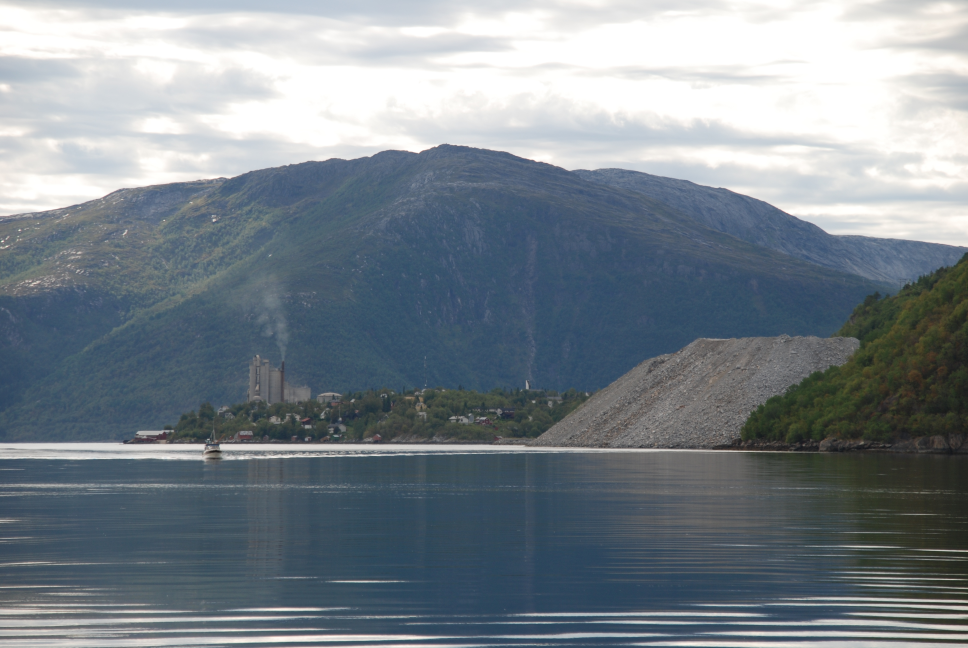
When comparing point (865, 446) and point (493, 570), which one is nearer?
point (493, 570)

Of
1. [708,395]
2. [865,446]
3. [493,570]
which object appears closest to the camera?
[493,570]

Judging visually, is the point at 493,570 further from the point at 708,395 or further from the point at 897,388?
the point at 708,395

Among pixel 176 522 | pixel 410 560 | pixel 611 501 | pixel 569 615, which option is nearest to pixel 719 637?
pixel 569 615

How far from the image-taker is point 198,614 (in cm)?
2323

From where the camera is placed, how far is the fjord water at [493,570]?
21406 millimetres

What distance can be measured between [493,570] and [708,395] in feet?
518

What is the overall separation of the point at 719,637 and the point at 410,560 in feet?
44.2

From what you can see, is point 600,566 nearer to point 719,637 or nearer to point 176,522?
point 719,637

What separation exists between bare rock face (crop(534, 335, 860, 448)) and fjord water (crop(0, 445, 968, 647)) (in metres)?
114

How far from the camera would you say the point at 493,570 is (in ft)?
97.3

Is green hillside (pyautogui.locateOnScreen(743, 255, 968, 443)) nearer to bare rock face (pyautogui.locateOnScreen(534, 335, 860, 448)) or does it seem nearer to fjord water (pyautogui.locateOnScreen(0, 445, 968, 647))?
bare rock face (pyautogui.locateOnScreen(534, 335, 860, 448))

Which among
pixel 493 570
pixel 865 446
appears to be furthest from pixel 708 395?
pixel 493 570

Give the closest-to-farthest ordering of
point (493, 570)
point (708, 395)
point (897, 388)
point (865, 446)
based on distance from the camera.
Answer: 1. point (493, 570)
2. point (865, 446)
3. point (897, 388)
4. point (708, 395)

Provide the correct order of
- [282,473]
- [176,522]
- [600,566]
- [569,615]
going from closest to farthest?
[569,615] → [600,566] → [176,522] → [282,473]
